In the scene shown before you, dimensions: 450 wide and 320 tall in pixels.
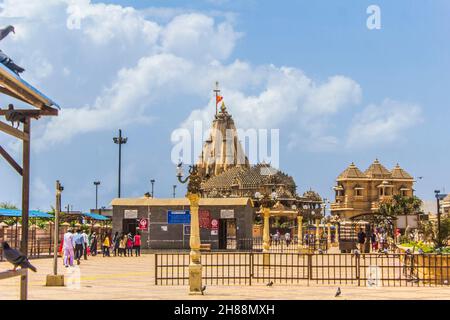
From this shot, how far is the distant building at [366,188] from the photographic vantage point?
116 m

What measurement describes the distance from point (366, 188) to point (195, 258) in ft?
337

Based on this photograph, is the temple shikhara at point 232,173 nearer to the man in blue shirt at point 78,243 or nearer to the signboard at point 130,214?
the signboard at point 130,214

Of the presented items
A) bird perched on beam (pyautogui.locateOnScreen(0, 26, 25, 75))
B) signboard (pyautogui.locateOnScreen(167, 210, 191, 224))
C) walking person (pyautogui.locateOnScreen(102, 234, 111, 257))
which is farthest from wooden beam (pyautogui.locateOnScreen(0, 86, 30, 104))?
signboard (pyautogui.locateOnScreen(167, 210, 191, 224))

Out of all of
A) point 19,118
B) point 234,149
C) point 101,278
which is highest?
point 234,149

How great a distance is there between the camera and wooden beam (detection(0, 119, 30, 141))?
9.02 meters

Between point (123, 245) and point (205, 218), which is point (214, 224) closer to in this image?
point (205, 218)

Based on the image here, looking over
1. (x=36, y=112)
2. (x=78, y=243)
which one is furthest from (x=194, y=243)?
(x=78, y=243)

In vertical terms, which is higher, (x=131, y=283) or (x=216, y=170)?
(x=216, y=170)

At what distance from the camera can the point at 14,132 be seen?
31.1ft

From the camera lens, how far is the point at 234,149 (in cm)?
13838

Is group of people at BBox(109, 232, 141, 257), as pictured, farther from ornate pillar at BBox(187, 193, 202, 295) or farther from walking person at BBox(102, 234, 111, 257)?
ornate pillar at BBox(187, 193, 202, 295)
